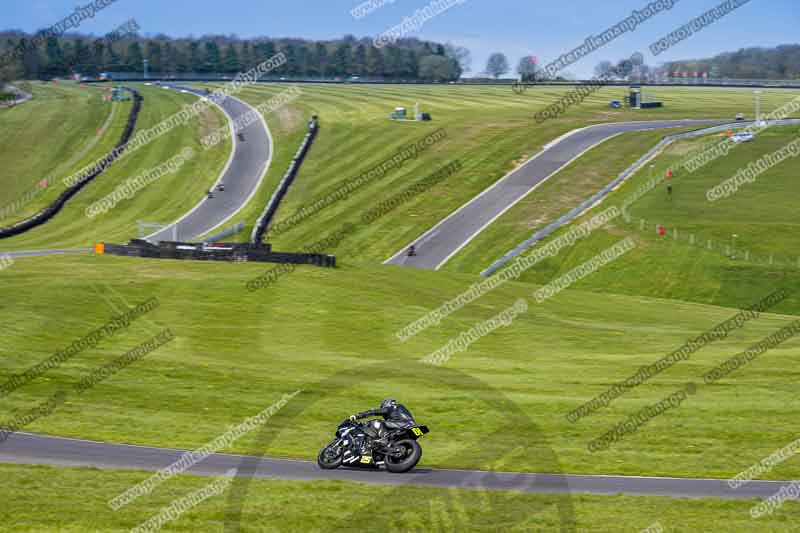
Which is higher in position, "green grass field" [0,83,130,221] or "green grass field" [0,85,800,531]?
"green grass field" [0,83,130,221]

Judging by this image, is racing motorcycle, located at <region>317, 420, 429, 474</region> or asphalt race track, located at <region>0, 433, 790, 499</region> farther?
racing motorcycle, located at <region>317, 420, 429, 474</region>

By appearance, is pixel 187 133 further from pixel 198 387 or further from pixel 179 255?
pixel 198 387

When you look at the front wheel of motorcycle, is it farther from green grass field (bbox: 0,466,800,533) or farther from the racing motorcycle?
green grass field (bbox: 0,466,800,533)

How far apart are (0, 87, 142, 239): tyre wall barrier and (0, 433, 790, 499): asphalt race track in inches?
2227

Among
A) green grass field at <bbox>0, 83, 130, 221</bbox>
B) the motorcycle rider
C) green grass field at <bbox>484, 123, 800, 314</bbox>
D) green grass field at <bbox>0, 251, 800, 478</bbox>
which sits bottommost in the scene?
green grass field at <bbox>484, 123, 800, 314</bbox>

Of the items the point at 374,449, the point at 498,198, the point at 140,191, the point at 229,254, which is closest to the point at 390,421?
the point at 374,449

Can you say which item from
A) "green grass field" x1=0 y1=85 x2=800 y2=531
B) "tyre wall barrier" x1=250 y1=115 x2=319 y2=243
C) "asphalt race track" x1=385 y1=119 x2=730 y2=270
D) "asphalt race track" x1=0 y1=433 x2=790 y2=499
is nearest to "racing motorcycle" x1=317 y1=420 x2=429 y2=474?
"asphalt race track" x1=0 y1=433 x2=790 y2=499

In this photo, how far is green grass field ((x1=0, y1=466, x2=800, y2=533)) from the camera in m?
16.9

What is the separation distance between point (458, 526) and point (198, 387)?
13846mm

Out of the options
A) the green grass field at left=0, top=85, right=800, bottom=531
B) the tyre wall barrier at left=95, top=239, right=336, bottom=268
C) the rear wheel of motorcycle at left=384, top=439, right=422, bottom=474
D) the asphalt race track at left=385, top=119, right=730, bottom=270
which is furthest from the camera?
the asphalt race track at left=385, top=119, right=730, bottom=270

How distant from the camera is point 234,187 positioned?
90938mm

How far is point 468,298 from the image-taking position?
48.5 metres

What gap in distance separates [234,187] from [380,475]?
73.1m

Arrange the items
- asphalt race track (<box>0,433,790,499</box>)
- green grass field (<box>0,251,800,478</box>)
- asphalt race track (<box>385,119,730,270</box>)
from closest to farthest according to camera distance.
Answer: asphalt race track (<box>0,433,790,499</box>)
green grass field (<box>0,251,800,478</box>)
asphalt race track (<box>385,119,730,270</box>)
